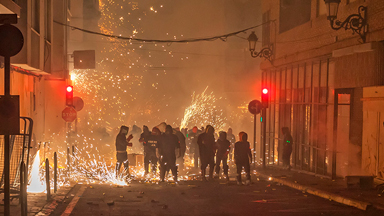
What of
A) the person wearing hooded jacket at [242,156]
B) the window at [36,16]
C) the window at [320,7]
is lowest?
the person wearing hooded jacket at [242,156]

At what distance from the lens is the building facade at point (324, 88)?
1053 centimetres

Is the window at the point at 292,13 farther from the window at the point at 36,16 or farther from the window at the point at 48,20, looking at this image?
the window at the point at 36,16

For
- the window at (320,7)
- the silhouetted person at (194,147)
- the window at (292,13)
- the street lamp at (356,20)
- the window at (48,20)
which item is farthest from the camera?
the window at (292,13)

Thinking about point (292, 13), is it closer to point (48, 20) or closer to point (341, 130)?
point (341, 130)

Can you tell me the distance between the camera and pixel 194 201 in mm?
8703

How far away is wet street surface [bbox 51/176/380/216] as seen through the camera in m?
7.60

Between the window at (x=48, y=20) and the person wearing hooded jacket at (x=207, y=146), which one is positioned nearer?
the person wearing hooded jacket at (x=207, y=146)

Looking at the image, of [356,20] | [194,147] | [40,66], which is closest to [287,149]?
[194,147]

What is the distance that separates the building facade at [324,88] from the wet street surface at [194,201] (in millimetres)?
2558

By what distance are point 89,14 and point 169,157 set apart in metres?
23.8

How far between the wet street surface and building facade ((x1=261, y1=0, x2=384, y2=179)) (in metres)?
2.56

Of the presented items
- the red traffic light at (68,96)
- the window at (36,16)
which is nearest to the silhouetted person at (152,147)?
the red traffic light at (68,96)

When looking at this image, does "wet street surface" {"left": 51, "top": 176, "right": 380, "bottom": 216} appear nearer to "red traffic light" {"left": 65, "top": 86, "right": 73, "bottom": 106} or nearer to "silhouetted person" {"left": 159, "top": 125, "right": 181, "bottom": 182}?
"silhouetted person" {"left": 159, "top": 125, "right": 181, "bottom": 182}

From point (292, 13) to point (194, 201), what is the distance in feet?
37.9
